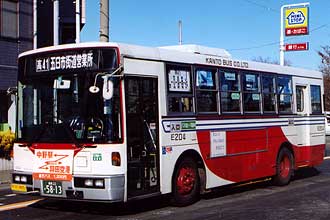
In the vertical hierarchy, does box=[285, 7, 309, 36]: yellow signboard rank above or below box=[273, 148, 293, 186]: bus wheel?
above

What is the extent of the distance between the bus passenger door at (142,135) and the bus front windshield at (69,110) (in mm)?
382

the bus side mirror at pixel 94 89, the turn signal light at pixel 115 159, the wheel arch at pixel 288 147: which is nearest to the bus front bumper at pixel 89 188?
the turn signal light at pixel 115 159

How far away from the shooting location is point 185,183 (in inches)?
413

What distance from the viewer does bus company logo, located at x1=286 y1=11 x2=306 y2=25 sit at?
32.4 metres

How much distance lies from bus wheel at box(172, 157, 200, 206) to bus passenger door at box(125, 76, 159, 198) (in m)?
0.64

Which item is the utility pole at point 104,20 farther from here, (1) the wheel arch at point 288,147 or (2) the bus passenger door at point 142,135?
(1) the wheel arch at point 288,147

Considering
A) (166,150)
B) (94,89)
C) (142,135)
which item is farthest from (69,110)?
(166,150)

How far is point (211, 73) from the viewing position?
11.3 meters

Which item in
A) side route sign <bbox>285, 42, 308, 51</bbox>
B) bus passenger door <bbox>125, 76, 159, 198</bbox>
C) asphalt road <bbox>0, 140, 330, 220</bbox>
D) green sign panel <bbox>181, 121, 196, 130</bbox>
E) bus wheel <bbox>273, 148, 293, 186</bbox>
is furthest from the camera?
Result: side route sign <bbox>285, 42, 308, 51</bbox>

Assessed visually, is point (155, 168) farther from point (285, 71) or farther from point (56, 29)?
point (56, 29)

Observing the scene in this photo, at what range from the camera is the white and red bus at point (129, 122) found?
891 cm

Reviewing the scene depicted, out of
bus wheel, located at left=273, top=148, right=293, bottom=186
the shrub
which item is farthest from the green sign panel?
the shrub

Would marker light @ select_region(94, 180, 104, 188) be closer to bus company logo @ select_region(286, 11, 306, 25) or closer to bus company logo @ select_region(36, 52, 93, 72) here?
bus company logo @ select_region(36, 52, 93, 72)

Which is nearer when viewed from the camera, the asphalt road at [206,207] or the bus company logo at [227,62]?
the asphalt road at [206,207]
